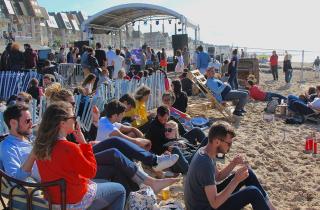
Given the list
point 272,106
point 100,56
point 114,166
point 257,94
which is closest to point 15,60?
point 100,56

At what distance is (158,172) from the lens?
5.16 metres

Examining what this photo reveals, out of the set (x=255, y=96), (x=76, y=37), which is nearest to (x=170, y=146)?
(x=255, y=96)

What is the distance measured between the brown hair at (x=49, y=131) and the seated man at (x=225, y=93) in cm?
747

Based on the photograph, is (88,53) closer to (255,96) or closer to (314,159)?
(255,96)

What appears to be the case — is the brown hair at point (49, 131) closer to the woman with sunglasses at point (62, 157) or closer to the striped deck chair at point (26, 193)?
the woman with sunglasses at point (62, 157)

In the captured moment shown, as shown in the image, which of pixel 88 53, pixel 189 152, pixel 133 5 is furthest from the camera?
pixel 133 5

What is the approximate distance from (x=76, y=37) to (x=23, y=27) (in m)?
25.3

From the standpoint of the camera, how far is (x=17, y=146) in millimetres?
3479

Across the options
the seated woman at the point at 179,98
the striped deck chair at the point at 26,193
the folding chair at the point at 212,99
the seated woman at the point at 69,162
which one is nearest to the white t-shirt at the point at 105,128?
the seated woman at the point at 69,162

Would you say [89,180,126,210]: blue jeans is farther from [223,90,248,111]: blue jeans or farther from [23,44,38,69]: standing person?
[23,44,38,69]: standing person

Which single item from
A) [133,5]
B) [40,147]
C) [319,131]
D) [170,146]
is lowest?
[319,131]

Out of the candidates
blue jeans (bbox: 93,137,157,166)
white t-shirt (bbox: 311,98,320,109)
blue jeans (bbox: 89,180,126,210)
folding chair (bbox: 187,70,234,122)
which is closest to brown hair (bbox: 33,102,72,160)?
blue jeans (bbox: 89,180,126,210)

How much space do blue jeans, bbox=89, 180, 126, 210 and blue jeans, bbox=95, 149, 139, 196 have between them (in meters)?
0.73

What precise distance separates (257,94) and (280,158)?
Answer: 6.71m
